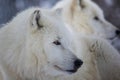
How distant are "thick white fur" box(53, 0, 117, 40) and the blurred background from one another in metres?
2.67

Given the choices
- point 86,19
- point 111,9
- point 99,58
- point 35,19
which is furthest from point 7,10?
point 35,19

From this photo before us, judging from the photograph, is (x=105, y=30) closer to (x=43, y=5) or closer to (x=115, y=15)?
(x=43, y=5)

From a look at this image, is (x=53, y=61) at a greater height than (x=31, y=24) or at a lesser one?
lesser

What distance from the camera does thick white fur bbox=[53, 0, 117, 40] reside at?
24.7ft

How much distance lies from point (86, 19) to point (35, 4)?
5205 mm

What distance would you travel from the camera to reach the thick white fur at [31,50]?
5.66 metres

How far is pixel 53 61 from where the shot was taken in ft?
18.7

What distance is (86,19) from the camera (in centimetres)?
767

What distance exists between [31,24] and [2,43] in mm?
366

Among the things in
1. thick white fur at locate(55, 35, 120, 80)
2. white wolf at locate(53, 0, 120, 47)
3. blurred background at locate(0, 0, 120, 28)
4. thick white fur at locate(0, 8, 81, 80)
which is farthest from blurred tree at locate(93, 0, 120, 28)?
thick white fur at locate(0, 8, 81, 80)

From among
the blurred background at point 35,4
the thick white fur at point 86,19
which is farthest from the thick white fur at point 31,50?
the blurred background at point 35,4

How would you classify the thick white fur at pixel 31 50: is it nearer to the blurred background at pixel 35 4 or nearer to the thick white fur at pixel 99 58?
the thick white fur at pixel 99 58

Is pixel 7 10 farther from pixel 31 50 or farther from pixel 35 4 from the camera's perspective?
pixel 31 50

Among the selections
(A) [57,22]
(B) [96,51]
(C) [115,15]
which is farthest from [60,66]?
(C) [115,15]
